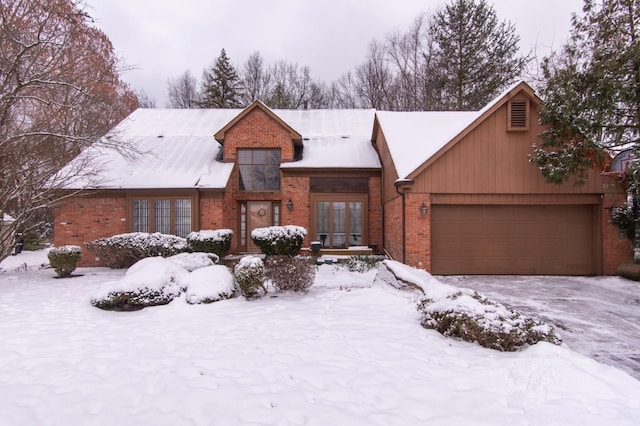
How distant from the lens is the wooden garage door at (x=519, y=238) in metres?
10.5

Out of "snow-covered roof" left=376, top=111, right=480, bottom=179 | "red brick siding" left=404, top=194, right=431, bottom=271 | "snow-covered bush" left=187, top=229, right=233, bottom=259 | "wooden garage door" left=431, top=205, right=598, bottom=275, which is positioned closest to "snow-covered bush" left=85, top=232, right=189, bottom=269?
"snow-covered bush" left=187, top=229, right=233, bottom=259

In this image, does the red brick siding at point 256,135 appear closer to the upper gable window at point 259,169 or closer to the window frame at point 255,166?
the window frame at point 255,166

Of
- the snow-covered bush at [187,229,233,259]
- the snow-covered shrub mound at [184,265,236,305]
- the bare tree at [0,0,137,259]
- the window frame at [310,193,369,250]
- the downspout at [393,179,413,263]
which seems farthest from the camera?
the window frame at [310,193,369,250]

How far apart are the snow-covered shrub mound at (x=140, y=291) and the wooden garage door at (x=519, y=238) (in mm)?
7733

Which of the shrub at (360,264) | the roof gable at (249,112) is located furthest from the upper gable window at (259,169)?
the shrub at (360,264)

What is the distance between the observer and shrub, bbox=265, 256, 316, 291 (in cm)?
739

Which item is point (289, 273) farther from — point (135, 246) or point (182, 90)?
point (182, 90)

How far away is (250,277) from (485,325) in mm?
4555

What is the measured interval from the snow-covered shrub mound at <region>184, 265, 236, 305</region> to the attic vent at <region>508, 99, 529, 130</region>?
9363 mm

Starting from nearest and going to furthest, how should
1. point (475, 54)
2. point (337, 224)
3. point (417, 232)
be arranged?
point (417, 232), point (337, 224), point (475, 54)

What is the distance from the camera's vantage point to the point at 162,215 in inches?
500

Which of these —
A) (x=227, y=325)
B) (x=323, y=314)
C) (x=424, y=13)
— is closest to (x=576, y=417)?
(x=323, y=314)

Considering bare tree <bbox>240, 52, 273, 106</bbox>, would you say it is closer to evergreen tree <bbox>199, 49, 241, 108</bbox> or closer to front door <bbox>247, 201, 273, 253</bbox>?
evergreen tree <bbox>199, 49, 241, 108</bbox>

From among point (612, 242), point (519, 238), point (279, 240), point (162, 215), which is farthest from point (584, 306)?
point (162, 215)
